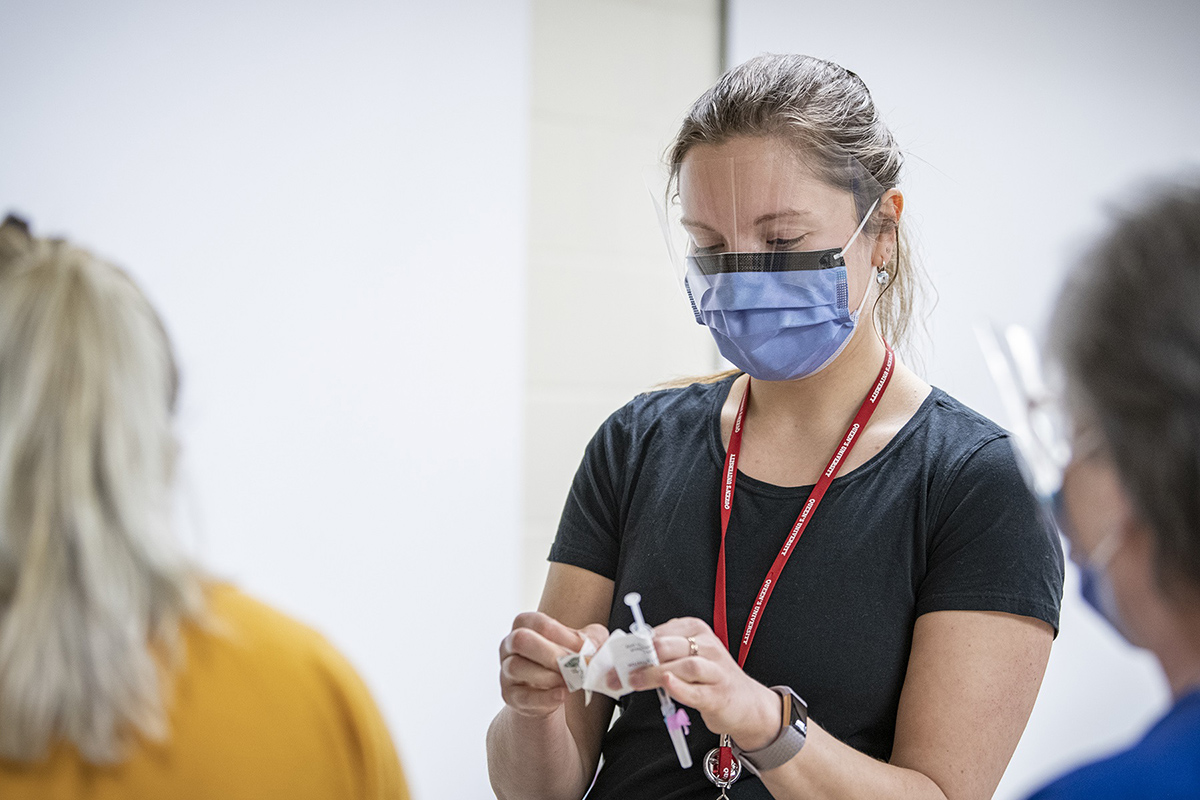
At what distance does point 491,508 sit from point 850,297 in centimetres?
164

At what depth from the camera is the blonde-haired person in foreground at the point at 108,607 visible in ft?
2.89

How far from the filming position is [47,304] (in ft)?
3.00

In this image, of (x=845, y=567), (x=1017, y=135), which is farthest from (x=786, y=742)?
(x=1017, y=135)

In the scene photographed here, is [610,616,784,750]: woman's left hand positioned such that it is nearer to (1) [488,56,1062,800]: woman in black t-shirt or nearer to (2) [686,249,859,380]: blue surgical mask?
(1) [488,56,1062,800]: woman in black t-shirt

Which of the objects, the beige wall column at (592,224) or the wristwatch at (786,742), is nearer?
the wristwatch at (786,742)

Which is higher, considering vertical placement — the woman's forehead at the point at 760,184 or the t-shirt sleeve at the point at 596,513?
the woman's forehead at the point at 760,184

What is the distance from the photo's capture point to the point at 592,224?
3.03 meters

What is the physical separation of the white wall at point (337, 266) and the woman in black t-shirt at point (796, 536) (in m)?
1.28

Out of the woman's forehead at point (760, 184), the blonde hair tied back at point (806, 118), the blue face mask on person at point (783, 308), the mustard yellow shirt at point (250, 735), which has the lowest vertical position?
the mustard yellow shirt at point (250, 735)

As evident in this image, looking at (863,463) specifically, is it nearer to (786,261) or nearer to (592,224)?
(786,261)

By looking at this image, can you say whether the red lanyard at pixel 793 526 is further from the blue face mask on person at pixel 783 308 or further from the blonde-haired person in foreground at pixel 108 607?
the blonde-haired person in foreground at pixel 108 607

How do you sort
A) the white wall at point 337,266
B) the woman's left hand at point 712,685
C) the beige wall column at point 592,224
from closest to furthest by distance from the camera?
the woman's left hand at point 712,685 < the white wall at point 337,266 < the beige wall column at point 592,224

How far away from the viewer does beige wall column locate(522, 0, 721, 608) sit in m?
2.97

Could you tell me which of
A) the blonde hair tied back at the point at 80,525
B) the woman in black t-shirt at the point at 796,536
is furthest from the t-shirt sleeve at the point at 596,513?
the blonde hair tied back at the point at 80,525
